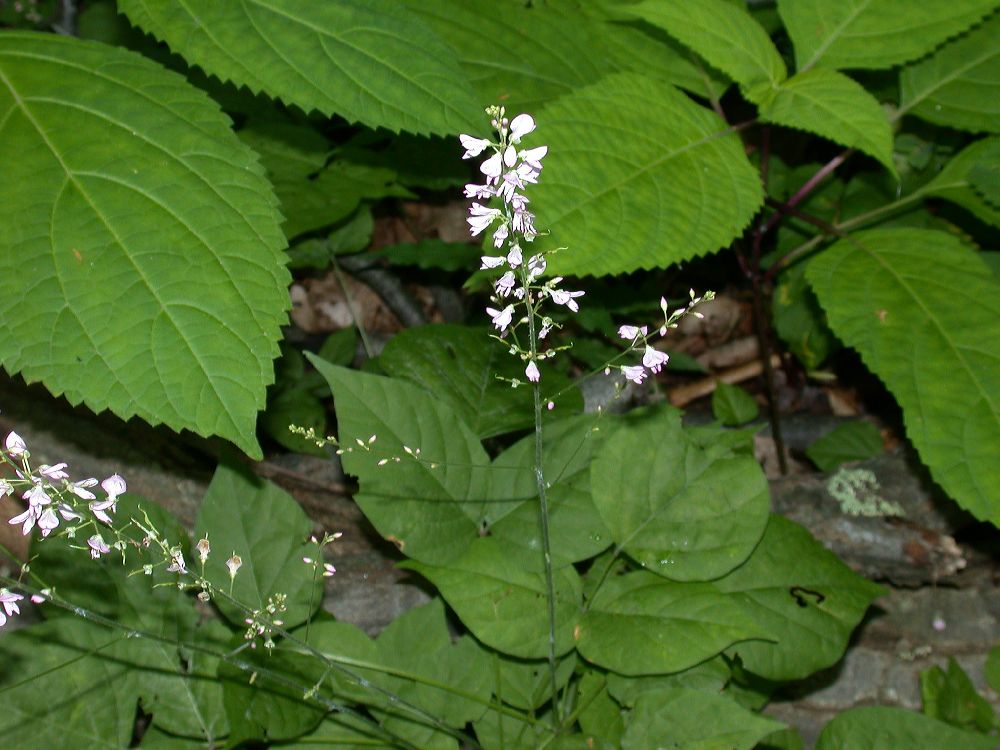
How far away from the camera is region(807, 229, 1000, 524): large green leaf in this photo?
7.31 ft

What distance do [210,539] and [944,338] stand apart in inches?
79.0

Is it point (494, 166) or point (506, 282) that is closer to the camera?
point (494, 166)

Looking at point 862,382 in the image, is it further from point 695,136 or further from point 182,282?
point 182,282

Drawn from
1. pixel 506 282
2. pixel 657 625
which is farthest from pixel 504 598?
pixel 506 282

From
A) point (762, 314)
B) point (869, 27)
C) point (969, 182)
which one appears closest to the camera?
point (869, 27)

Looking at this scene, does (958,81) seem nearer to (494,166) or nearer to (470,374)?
(470,374)

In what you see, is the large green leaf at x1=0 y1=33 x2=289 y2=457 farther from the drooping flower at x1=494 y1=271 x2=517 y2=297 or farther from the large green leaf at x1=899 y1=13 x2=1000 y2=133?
the large green leaf at x1=899 y1=13 x2=1000 y2=133

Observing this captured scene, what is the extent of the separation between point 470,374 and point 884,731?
4.73 feet

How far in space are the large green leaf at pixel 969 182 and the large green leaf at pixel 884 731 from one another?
1509 mm

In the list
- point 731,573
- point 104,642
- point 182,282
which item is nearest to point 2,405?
point 104,642

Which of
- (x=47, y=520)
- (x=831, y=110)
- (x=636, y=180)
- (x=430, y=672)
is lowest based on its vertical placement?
(x=430, y=672)

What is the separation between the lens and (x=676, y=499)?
7.72 feet

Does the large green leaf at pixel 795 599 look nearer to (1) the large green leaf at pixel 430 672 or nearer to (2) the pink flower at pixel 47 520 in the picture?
(1) the large green leaf at pixel 430 672

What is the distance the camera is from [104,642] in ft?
7.38
